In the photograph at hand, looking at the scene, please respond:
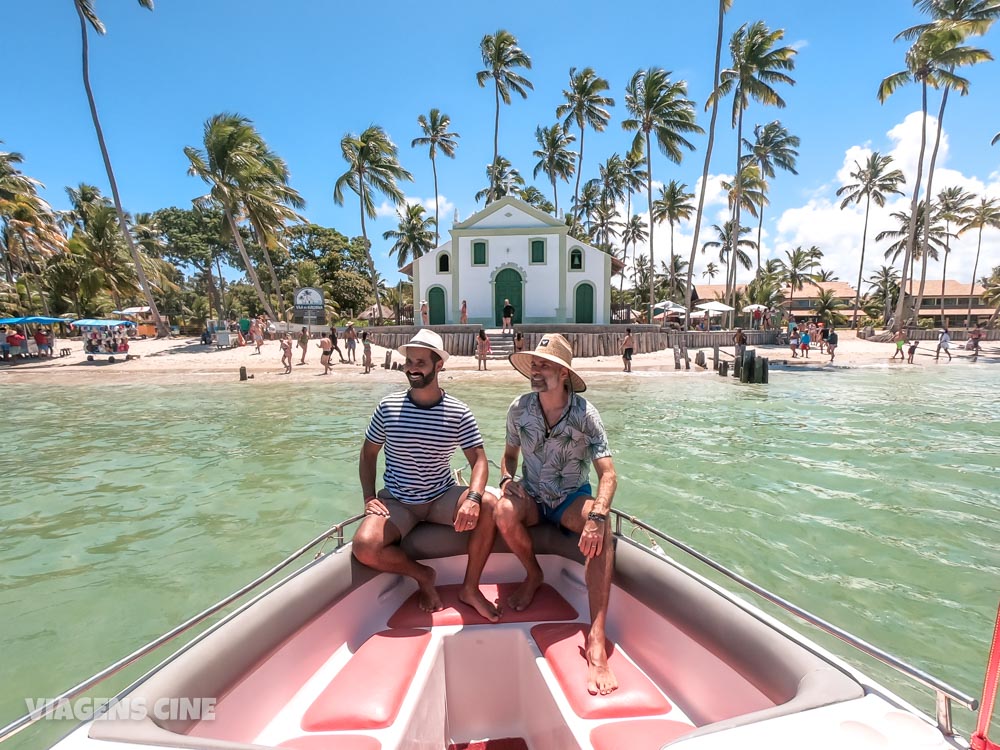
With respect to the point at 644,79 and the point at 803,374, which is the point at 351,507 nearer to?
the point at 803,374

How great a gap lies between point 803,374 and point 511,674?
844 inches

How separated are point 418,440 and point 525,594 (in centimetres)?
111

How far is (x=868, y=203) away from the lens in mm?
47000

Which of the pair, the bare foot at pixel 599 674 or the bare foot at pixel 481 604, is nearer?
the bare foot at pixel 599 674

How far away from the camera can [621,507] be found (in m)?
6.03

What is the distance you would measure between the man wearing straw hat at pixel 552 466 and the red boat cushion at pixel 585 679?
0.81 ft

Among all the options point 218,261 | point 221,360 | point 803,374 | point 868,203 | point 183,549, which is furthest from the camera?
point 218,261

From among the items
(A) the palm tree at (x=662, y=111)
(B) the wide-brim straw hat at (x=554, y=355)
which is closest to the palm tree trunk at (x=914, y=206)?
(A) the palm tree at (x=662, y=111)

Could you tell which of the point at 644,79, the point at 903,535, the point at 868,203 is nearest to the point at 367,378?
the point at 903,535

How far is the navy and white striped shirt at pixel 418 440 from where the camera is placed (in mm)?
3062

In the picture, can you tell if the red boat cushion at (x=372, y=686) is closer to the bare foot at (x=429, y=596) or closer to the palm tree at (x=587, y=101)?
the bare foot at (x=429, y=596)

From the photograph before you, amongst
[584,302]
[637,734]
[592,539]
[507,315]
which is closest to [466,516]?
[592,539]

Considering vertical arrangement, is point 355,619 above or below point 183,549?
above

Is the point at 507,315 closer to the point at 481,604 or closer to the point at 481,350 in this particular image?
the point at 481,350
